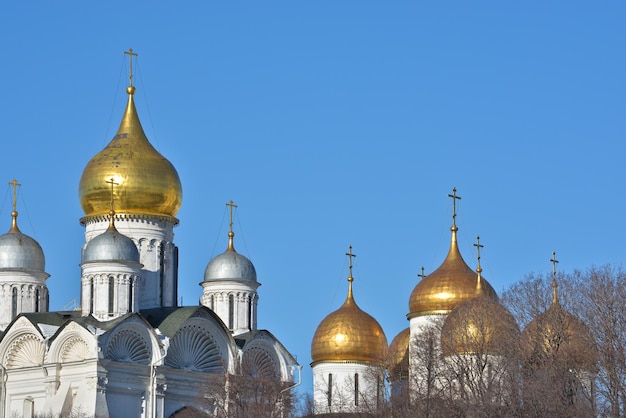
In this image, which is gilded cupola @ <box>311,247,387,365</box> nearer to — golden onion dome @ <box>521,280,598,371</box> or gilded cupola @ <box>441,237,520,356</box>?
gilded cupola @ <box>441,237,520,356</box>

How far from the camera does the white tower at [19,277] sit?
1861 inches

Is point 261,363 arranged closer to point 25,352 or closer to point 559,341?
point 25,352

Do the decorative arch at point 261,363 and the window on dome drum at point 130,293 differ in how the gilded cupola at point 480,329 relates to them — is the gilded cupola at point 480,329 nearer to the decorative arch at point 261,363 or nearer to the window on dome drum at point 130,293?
the decorative arch at point 261,363

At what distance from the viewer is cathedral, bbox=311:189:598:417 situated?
38031mm

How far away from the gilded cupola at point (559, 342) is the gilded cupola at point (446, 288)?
4.39 meters

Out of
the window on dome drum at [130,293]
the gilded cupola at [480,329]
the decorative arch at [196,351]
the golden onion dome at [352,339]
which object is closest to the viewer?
the gilded cupola at [480,329]

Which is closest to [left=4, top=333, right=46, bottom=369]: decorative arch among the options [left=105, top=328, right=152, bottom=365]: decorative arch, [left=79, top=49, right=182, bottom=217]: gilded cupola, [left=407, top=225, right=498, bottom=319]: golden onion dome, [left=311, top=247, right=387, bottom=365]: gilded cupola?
[left=105, top=328, right=152, bottom=365]: decorative arch

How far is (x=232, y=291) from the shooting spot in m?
47.9

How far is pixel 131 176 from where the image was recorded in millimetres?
46688

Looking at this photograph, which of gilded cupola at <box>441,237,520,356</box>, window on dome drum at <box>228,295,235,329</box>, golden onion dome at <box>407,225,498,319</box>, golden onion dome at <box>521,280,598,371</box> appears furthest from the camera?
window on dome drum at <box>228,295,235,329</box>

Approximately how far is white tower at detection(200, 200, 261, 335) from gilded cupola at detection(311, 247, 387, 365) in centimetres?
203

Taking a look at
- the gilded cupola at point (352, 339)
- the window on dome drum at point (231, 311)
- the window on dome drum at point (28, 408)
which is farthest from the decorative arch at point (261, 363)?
the window on dome drum at point (28, 408)

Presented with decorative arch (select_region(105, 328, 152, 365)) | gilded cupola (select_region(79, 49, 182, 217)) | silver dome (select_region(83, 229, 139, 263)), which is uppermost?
gilded cupola (select_region(79, 49, 182, 217))

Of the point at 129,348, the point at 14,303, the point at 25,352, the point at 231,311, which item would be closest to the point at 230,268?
the point at 231,311
